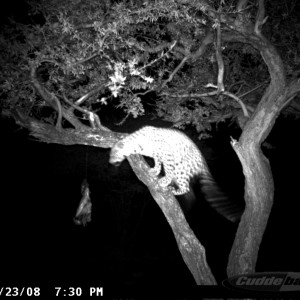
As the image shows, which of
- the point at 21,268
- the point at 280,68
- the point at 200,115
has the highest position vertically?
the point at 280,68

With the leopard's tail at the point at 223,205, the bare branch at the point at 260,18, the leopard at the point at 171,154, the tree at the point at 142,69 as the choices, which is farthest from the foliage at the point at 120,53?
the leopard's tail at the point at 223,205

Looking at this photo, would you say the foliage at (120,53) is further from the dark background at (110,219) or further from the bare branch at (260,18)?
the dark background at (110,219)

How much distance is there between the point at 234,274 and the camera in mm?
4258

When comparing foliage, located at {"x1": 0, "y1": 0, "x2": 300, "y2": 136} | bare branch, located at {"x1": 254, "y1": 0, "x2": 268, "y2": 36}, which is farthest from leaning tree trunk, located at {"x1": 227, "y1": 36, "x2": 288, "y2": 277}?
foliage, located at {"x1": 0, "y1": 0, "x2": 300, "y2": 136}

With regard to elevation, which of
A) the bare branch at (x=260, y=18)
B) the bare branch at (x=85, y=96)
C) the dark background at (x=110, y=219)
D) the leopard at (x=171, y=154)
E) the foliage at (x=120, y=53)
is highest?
the bare branch at (x=260, y=18)

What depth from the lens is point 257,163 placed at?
163 inches

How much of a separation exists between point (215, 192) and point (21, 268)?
8714mm

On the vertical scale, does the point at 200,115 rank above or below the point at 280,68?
below

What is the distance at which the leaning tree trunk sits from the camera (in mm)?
4137

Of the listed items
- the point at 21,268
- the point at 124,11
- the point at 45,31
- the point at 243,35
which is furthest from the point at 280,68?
the point at 21,268

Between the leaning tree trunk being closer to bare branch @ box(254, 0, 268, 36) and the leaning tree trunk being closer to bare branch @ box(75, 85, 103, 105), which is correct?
bare branch @ box(254, 0, 268, 36)

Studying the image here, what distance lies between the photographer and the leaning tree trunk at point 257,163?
414cm

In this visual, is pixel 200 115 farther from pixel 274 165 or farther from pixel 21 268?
pixel 274 165

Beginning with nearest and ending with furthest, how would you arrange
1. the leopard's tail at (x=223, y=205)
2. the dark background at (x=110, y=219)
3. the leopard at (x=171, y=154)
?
the leopard's tail at (x=223, y=205) < the leopard at (x=171, y=154) < the dark background at (x=110, y=219)
